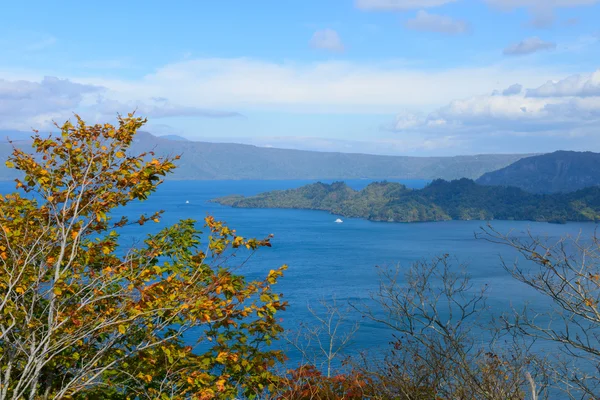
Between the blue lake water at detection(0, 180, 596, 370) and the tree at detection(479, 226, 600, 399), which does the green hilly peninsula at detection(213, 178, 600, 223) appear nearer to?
the blue lake water at detection(0, 180, 596, 370)

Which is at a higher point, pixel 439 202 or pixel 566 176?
pixel 566 176

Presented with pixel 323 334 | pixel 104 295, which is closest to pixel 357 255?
pixel 323 334

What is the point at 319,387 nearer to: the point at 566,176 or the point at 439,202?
the point at 439,202

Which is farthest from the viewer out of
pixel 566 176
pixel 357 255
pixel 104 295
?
pixel 566 176

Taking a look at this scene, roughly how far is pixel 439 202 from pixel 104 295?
129285mm

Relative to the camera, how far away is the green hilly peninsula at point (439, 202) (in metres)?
116

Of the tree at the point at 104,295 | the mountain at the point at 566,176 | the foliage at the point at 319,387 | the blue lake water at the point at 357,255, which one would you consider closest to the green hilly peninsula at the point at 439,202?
the blue lake water at the point at 357,255

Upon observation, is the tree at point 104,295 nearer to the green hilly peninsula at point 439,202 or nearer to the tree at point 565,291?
the tree at point 565,291

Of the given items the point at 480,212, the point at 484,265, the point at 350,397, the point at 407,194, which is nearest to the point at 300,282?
the point at 484,265

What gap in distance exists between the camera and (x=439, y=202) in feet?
429

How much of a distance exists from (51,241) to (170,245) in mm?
1567

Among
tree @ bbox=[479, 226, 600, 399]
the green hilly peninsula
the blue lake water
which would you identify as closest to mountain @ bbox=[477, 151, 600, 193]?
the green hilly peninsula

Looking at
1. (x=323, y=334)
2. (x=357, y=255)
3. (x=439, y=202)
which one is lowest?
(x=357, y=255)

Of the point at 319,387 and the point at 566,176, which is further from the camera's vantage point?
the point at 566,176
